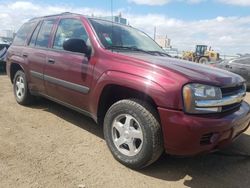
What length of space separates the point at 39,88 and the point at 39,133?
3.44 feet

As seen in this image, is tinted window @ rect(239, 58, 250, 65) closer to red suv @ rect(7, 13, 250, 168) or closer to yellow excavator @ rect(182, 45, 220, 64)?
red suv @ rect(7, 13, 250, 168)

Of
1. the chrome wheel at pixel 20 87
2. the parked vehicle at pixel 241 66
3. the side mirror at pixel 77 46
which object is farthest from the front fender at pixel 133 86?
the parked vehicle at pixel 241 66

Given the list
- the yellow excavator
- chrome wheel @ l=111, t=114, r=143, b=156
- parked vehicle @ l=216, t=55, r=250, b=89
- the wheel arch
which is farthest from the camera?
the yellow excavator

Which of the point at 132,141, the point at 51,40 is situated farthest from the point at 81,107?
the point at 51,40

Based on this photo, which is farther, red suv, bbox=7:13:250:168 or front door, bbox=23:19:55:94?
front door, bbox=23:19:55:94

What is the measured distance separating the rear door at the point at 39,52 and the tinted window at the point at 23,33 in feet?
0.86

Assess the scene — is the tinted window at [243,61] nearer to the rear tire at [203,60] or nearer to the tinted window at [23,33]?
the tinted window at [23,33]

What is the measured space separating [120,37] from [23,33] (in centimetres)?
250

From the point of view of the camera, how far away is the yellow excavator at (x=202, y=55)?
25500 mm

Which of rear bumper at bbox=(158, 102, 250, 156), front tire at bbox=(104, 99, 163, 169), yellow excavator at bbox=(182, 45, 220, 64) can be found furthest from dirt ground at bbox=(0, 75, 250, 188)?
yellow excavator at bbox=(182, 45, 220, 64)

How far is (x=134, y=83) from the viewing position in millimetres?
3193

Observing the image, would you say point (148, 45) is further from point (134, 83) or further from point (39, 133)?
point (39, 133)

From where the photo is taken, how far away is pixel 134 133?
10.9 feet

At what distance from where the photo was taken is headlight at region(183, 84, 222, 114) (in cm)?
290
